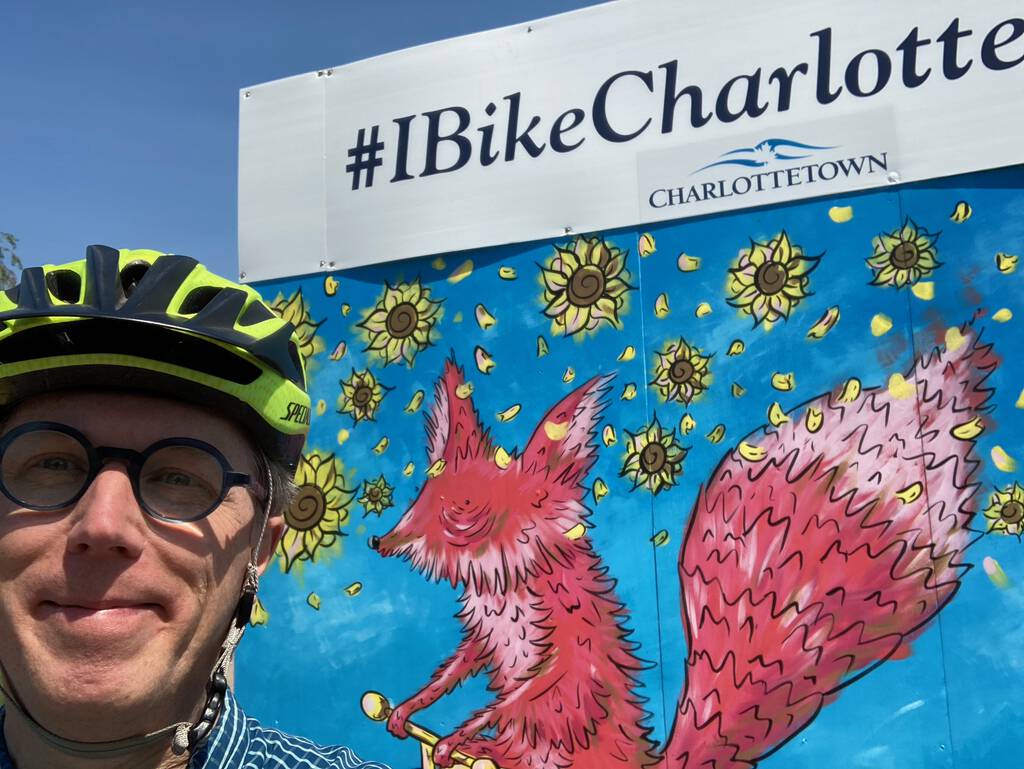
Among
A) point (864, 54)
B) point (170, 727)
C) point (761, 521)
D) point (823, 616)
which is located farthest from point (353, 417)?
point (170, 727)

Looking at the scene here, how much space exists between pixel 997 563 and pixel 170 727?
2.74 metres

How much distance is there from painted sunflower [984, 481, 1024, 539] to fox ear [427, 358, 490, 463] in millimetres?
1883

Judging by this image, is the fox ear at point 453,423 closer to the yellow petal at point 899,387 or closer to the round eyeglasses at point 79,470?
the yellow petal at point 899,387

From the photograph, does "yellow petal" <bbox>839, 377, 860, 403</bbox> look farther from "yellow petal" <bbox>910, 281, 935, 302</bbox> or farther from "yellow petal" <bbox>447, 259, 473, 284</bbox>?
"yellow petal" <bbox>447, 259, 473, 284</bbox>

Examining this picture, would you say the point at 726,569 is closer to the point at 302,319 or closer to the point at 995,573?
the point at 995,573

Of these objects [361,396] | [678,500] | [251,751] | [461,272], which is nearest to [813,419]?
[678,500]

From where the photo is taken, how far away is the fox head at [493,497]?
3561mm

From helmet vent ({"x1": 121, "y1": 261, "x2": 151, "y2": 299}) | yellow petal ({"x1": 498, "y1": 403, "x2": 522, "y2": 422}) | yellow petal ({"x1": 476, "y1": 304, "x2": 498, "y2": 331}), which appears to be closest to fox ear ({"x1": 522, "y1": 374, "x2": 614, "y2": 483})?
yellow petal ({"x1": 498, "y1": 403, "x2": 522, "y2": 422})

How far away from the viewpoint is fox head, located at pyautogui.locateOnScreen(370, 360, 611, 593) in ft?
11.7

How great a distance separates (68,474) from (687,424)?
2627mm

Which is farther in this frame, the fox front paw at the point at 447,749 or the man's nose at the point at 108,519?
the fox front paw at the point at 447,749

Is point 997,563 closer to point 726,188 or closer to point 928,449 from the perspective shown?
point 928,449

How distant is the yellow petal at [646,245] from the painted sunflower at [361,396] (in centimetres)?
127

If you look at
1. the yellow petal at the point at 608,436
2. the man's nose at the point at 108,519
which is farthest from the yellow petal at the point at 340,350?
the man's nose at the point at 108,519
